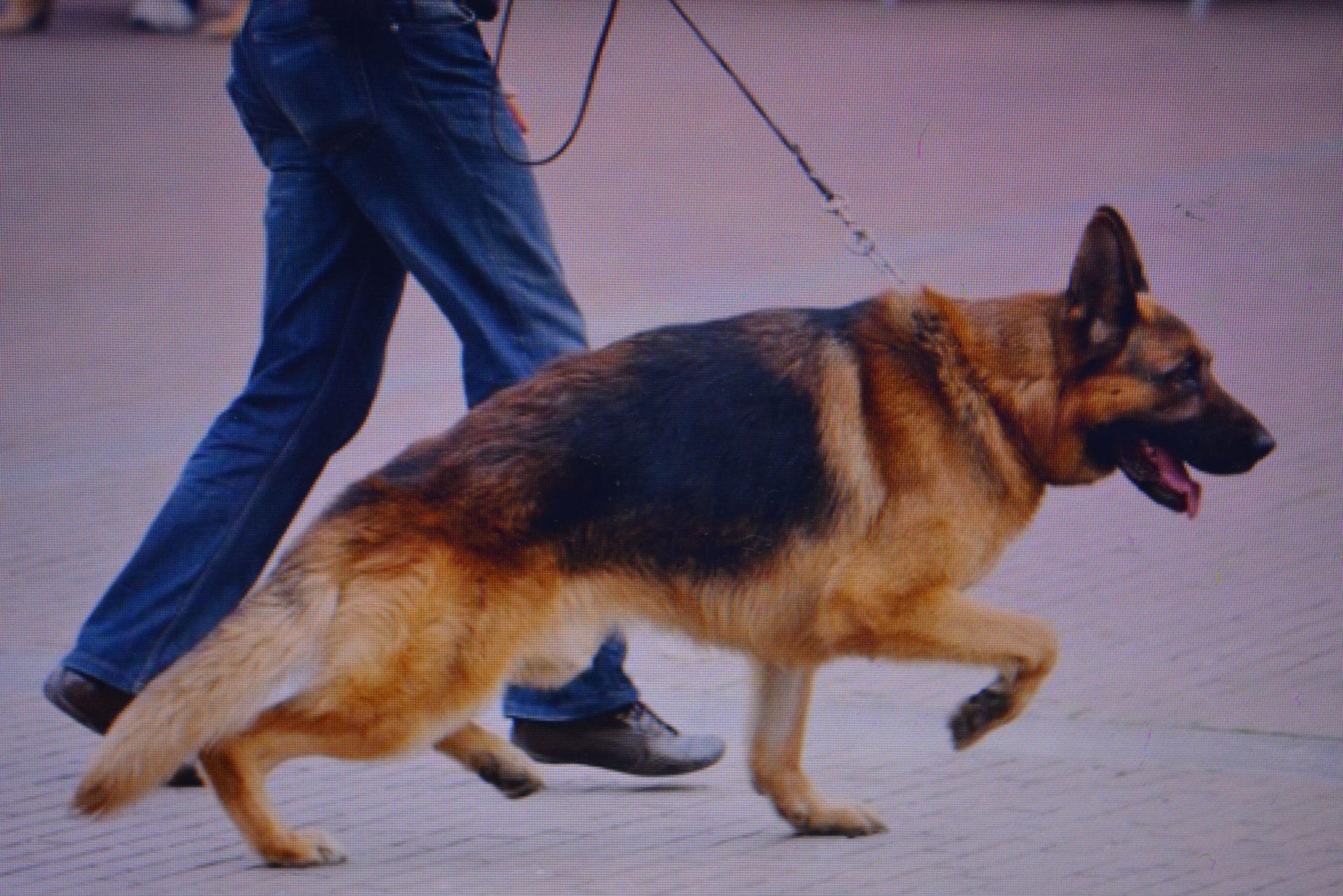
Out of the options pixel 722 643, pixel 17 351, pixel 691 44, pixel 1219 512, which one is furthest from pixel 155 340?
pixel 691 44

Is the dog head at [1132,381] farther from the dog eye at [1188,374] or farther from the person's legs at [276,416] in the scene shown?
the person's legs at [276,416]

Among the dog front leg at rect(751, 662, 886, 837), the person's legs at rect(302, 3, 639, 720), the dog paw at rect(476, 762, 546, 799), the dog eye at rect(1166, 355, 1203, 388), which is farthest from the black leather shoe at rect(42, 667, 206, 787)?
the dog eye at rect(1166, 355, 1203, 388)

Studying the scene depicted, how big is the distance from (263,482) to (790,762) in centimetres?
138

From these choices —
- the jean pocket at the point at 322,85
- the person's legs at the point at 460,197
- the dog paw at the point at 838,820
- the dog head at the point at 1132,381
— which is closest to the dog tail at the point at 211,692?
the person's legs at the point at 460,197

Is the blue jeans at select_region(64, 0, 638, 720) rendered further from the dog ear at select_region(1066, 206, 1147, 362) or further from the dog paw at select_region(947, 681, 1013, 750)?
the dog ear at select_region(1066, 206, 1147, 362)

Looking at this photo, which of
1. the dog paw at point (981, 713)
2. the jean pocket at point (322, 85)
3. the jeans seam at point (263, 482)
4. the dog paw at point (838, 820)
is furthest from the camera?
the jeans seam at point (263, 482)

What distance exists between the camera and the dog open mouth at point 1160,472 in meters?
4.17

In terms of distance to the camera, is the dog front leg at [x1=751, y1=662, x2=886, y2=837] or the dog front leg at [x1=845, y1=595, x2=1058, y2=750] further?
the dog front leg at [x1=751, y1=662, x2=886, y2=837]

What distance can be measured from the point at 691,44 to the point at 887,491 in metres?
14.0

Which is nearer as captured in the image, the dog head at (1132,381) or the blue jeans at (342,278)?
the dog head at (1132,381)

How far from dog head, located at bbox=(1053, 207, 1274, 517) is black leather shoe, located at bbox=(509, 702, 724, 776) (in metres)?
1.13

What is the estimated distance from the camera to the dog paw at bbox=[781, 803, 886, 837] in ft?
14.0

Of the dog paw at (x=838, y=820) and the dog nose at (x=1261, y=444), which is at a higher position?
the dog nose at (x=1261, y=444)

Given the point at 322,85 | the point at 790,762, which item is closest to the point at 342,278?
the point at 322,85
